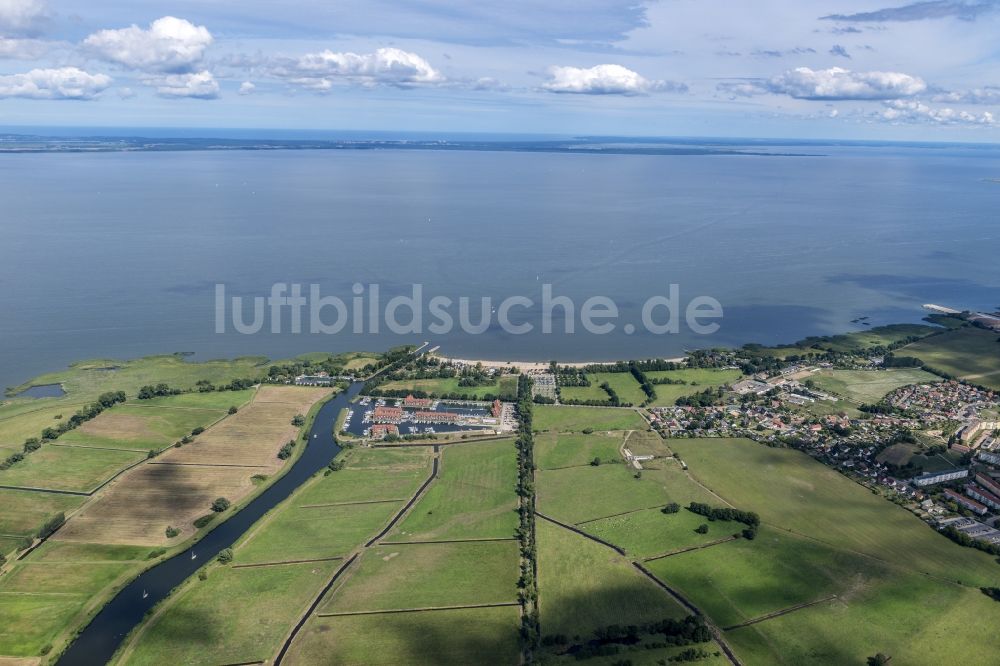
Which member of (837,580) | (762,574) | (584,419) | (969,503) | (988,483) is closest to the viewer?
(837,580)

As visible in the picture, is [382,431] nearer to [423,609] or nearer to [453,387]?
[453,387]

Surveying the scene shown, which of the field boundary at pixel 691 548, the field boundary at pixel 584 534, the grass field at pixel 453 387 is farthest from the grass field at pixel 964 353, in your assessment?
the field boundary at pixel 584 534

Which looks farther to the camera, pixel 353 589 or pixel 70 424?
pixel 70 424

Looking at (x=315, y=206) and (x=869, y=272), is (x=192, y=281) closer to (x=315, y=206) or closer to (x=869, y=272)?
(x=315, y=206)

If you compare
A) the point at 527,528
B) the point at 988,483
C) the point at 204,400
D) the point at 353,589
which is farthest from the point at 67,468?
the point at 988,483

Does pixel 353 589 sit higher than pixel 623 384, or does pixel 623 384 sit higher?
pixel 623 384

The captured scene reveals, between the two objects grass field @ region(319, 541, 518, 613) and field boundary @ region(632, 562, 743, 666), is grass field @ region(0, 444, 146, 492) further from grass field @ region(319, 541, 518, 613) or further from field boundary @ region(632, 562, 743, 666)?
field boundary @ region(632, 562, 743, 666)

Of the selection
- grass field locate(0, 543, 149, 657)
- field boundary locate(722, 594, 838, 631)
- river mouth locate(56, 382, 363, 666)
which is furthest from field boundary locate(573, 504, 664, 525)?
grass field locate(0, 543, 149, 657)
